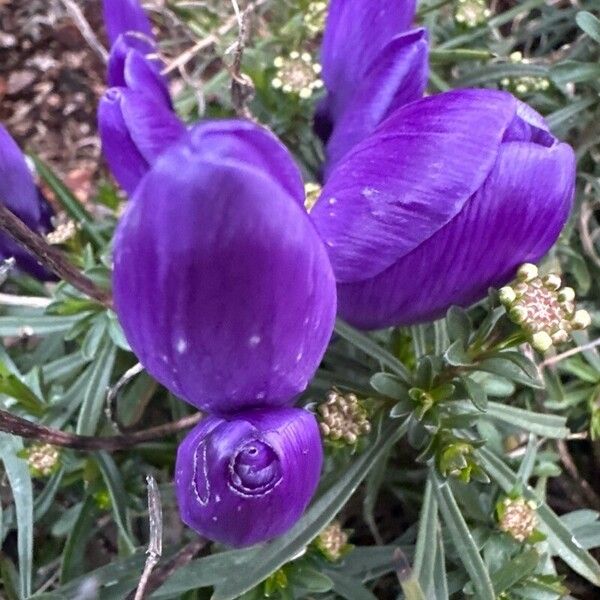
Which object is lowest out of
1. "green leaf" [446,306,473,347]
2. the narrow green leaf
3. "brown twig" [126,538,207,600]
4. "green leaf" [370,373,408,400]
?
"brown twig" [126,538,207,600]

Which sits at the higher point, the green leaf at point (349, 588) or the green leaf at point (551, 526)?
the green leaf at point (551, 526)

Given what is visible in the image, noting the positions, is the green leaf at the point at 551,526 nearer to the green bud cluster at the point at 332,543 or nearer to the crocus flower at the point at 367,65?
the green bud cluster at the point at 332,543

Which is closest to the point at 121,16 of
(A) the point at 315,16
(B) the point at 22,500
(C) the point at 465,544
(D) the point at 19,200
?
(D) the point at 19,200

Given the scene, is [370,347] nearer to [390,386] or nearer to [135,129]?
[390,386]

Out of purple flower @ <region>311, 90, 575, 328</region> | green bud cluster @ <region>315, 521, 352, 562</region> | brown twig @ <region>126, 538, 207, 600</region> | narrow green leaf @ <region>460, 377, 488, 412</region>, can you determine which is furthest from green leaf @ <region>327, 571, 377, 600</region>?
purple flower @ <region>311, 90, 575, 328</region>

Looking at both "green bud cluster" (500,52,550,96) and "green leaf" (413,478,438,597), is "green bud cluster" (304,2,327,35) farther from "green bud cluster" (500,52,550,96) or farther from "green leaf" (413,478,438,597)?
"green leaf" (413,478,438,597)

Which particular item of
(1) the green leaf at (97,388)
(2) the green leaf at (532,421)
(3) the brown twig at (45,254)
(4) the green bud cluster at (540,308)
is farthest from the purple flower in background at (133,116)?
(2) the green leaf at (532,421)
